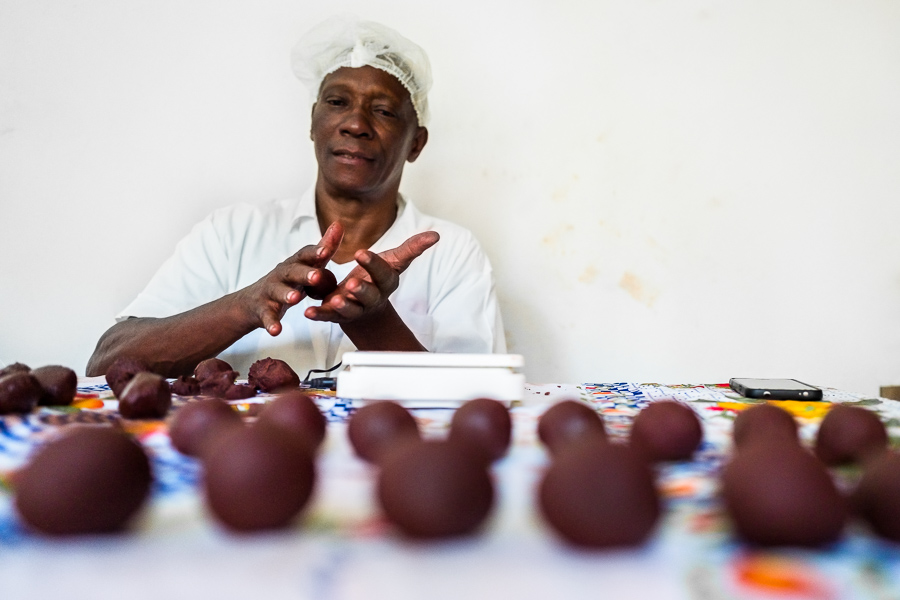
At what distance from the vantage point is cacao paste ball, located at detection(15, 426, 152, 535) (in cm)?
33

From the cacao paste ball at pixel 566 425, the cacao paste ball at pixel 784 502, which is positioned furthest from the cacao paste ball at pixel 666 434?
the cacao paste ball at pixel 784 502

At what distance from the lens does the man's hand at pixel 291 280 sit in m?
0.99

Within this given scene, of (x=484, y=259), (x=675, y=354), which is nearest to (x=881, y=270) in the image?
(x=675, y=354)

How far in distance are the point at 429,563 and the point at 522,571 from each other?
0.15 ft

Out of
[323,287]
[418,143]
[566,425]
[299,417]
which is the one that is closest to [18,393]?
[299,417]

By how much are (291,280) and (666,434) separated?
2.31 ft

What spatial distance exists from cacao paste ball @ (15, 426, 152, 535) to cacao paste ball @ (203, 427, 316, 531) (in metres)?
0.04

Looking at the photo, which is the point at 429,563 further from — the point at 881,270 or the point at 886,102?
the point at 886,102

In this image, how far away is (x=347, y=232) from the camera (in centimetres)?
166

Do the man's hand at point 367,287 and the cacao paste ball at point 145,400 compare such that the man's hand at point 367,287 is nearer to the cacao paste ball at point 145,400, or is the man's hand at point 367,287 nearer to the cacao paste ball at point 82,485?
the cacao paste ball at point 145,400

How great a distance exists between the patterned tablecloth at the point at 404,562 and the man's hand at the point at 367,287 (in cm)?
59

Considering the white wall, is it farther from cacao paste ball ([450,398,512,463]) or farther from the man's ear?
cacao paste ball ([450,398,512,463])

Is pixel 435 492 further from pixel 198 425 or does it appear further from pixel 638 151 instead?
pixel 638 151

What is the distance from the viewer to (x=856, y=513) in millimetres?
353
